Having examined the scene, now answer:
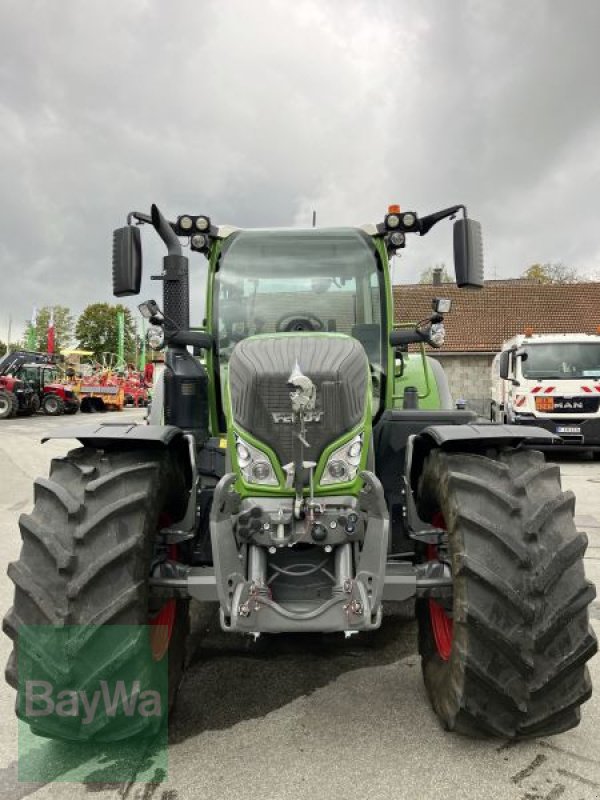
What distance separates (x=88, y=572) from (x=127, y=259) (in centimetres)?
192

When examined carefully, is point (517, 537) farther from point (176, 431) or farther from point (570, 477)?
point (570, 477)

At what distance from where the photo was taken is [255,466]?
2963mm

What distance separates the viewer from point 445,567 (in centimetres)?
299

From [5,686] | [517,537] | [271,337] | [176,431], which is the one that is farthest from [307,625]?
[5,686]

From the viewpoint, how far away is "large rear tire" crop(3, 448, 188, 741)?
2.59 metres

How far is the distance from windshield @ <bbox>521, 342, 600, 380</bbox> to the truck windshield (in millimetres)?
9866

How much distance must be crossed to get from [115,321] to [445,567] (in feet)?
238

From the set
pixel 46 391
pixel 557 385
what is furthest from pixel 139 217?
pixel 46 391

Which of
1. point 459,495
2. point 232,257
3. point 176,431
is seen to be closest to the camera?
point 459,495

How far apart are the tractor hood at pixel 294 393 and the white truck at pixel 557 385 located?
10.2 m

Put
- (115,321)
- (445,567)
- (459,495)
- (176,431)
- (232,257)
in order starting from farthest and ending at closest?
(115,321) → (232,257) → (176,431) → (445,567) → (459,495)

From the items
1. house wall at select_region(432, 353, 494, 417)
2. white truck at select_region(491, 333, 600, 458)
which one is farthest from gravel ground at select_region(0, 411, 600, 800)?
house wall at select_region(432, 353, 494, 417)

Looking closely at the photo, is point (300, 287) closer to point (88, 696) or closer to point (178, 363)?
point (178, 363)

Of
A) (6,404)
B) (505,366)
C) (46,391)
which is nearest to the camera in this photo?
(505,366)
